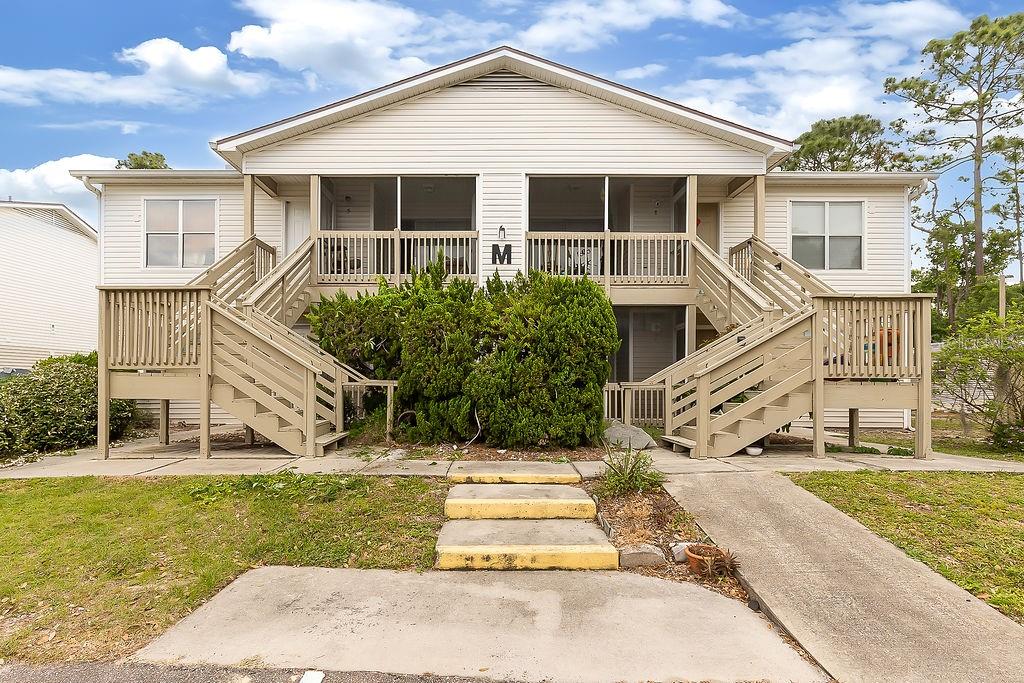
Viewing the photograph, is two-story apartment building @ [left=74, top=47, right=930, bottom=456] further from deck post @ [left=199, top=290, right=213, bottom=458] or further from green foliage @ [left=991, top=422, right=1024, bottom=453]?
green foliage @ [left=991, top=422, right=1024, bottom=453]

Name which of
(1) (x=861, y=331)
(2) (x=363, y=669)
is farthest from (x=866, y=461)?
(2) (x=363, y=669)

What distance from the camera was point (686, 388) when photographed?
A: 8180mm

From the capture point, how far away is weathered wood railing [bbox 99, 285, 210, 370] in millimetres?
7625

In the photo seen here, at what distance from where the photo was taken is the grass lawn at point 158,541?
3416 millimetres

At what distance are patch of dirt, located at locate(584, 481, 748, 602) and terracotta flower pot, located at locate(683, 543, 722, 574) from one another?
0.05 metres

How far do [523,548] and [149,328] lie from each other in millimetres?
6185

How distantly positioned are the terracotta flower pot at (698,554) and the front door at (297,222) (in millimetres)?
10850

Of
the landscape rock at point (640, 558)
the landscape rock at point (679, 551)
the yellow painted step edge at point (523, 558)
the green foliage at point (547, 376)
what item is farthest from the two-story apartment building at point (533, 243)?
the yellow painted step edge at point (523, 558)

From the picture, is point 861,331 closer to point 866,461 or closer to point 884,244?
point 866,461

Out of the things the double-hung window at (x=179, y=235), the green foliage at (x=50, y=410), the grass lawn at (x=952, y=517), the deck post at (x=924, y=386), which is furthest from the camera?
the double-hung window at (x=179, y=235)

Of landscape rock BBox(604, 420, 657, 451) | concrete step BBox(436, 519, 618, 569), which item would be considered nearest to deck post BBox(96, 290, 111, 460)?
concrete step BBox(436, 519, 618, 569)

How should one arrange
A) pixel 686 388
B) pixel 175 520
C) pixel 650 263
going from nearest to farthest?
pixel 175 520 → pixel 686 388 → pixel 650 263

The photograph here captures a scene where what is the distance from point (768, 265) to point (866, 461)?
176 inches

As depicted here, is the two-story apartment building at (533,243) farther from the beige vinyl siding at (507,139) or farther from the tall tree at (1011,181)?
the tall tree at (1011,181)
